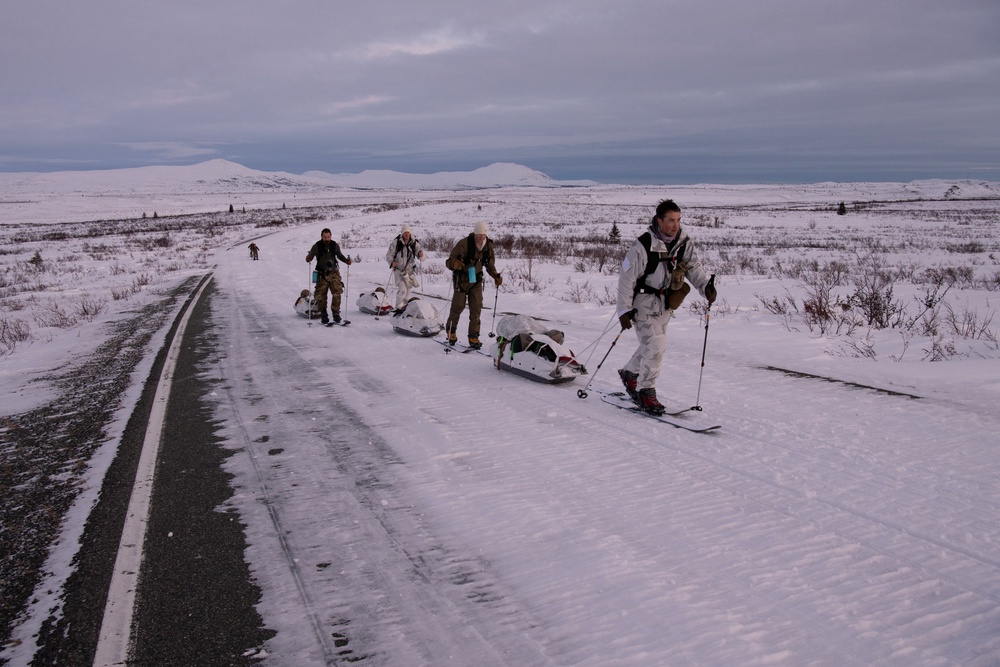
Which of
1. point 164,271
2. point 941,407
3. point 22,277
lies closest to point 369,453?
point 941,407

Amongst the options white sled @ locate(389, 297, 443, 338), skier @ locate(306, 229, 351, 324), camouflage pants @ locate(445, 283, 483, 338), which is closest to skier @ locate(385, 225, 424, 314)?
skier @ locate(306, 229, 351, 324)

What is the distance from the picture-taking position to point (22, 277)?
24.3m

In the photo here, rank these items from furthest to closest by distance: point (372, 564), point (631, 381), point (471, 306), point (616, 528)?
point (471, 306) < point (631, 381) < point (616, 528) < point (372, 564)

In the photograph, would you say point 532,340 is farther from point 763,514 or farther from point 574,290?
point 574,290

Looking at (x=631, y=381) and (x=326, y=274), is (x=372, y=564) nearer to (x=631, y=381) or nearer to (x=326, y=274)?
(x=631, y=381)

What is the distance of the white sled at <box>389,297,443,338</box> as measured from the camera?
1083 centimetres

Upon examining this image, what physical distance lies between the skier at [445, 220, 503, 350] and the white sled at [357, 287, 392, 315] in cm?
357

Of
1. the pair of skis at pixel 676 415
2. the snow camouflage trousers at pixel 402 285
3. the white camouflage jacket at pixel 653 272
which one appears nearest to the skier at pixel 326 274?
the snow camouflage trousers at pixel 402 285

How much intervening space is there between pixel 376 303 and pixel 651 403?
8316mm

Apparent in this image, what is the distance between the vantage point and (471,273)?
969cm

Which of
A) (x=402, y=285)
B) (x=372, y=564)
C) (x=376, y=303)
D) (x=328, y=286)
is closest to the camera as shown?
(x=372, y=564)

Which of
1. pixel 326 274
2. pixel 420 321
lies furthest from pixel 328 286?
Answer: pixel 420 321

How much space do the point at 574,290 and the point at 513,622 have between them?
530 inches

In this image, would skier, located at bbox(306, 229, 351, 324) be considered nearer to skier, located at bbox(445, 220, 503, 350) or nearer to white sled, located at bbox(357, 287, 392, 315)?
white sled, located at bbox(357, 287, 392, 315)
